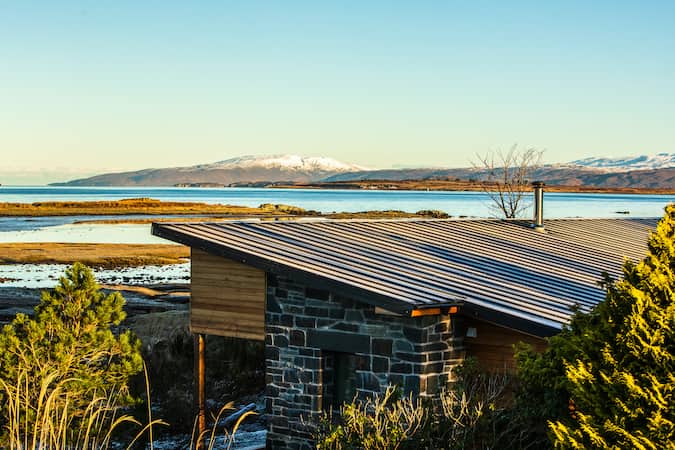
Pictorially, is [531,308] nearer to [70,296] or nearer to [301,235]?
[301,235]

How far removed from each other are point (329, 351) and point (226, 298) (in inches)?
80.8

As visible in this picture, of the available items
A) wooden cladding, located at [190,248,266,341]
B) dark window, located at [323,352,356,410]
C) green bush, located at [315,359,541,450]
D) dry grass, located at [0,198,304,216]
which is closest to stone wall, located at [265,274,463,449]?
dark window, located at [323,352,356,410]

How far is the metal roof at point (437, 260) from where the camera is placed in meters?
11.5

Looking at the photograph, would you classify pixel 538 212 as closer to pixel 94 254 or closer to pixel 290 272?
pixel 290 272

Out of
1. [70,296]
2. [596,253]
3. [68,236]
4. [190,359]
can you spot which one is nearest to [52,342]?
[70,296]

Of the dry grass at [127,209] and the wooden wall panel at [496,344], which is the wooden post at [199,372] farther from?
the dry grass at [127,209]

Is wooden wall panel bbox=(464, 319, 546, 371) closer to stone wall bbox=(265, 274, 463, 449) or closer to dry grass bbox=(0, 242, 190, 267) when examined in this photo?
stone wall bbox=(265, 274, 463, 449)

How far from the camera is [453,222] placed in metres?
18.3

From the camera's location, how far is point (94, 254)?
49781 millimetres

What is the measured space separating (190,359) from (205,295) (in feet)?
26.5

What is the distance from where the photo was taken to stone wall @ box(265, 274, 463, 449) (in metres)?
11.7

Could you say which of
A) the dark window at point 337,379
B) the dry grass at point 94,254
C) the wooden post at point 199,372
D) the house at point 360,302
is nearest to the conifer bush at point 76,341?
the wooden post at point 199,372

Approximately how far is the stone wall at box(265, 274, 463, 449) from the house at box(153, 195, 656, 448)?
17mm

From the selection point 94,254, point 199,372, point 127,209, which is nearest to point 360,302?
point 199,372
